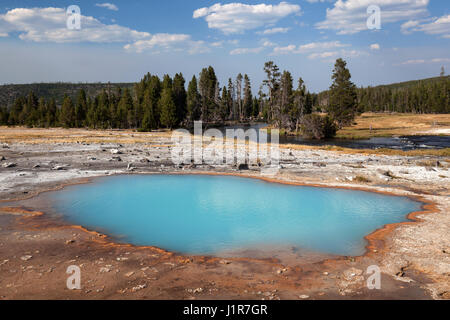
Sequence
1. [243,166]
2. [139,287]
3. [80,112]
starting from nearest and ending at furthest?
[139,287], [243,166], [80,112]

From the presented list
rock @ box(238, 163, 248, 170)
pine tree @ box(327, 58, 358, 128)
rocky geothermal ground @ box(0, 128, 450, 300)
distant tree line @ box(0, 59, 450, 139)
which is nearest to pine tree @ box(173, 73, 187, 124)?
distant tree line @ box(0, 59, 450, 139)

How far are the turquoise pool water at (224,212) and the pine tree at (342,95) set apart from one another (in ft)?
170

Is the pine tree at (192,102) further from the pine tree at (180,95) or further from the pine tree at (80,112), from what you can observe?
the pine tree at (80,112)

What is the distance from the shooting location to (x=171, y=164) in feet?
82.5

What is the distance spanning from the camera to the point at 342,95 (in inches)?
2611

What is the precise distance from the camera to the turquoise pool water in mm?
11367

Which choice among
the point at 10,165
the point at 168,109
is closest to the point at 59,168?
the point at 10,165

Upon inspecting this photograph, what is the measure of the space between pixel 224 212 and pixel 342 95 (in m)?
57.9

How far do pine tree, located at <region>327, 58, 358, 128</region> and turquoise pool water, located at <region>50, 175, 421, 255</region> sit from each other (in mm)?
51721

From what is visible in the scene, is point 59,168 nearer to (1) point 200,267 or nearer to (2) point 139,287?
(1) point 200,267

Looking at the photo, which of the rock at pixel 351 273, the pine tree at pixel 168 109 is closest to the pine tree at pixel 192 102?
the pine tree at pixel 168 109

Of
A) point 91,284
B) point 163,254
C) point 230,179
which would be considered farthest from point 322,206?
point 91,284

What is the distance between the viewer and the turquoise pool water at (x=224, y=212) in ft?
37.3
